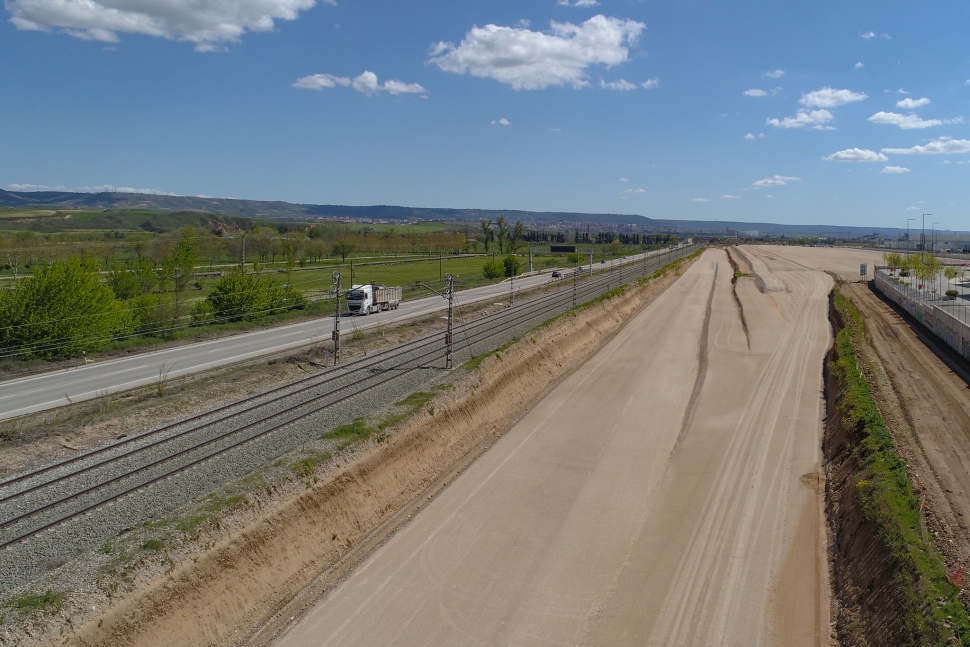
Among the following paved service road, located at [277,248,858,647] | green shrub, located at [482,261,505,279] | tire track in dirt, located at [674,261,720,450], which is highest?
green shrub, located at [482,261,505,279]

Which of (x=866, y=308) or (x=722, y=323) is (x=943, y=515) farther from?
(x=866, y=308)

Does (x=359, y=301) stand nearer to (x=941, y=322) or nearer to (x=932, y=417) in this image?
(x=941, y=322)

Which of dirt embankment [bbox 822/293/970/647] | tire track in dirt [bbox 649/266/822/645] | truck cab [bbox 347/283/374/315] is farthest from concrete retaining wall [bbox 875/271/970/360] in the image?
truck cab [bbox 347/283/374/315]

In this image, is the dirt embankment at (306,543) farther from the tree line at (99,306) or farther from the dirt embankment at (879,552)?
the tree line at (99,306)

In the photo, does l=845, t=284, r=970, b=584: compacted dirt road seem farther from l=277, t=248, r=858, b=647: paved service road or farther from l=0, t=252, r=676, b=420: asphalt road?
l=0, t=252, r=676, b=420: asphalt road

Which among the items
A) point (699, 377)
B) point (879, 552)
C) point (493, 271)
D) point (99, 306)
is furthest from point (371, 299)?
point (879, 552)
